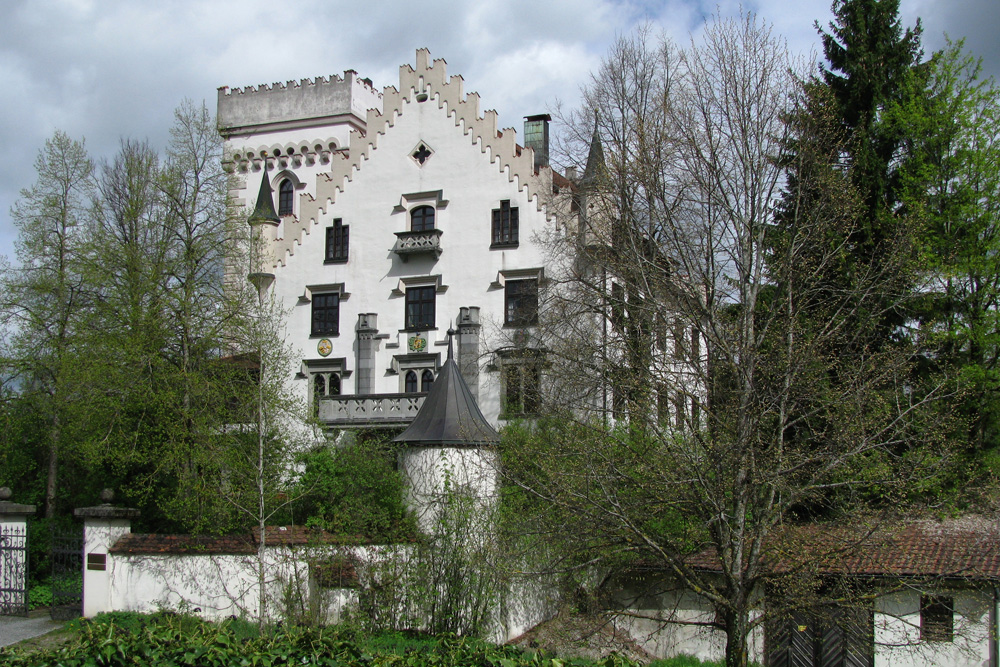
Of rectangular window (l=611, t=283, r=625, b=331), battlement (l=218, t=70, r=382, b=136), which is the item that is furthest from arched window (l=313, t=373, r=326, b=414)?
battlement (l=218, t=70, r=382, b=136)

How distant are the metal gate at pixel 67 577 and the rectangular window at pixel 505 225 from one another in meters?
14.8

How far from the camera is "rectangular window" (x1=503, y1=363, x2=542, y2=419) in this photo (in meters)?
25.0

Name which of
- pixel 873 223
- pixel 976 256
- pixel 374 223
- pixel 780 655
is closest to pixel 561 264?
pixel 374 223

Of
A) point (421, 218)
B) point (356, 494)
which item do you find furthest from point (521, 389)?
point (421, 218)

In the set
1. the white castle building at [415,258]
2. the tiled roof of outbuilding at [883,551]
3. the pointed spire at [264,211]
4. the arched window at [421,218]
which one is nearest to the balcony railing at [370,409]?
the white castle building at [415,258]

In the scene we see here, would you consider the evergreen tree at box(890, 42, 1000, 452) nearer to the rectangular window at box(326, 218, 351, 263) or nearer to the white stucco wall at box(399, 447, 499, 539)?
the white stucco wall at box(399, 447, 499, 539)

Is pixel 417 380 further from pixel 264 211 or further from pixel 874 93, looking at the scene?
pixel 874 93

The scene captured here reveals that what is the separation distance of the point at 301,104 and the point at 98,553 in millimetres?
25306

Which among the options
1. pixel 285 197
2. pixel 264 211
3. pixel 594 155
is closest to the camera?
pixel 594 155

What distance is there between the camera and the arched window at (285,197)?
36.8 meters

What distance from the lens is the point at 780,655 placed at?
18047mm

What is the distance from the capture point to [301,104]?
3812cm

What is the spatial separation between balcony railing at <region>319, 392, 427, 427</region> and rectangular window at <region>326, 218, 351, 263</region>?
5.38 m

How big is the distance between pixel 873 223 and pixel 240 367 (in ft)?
52.5
